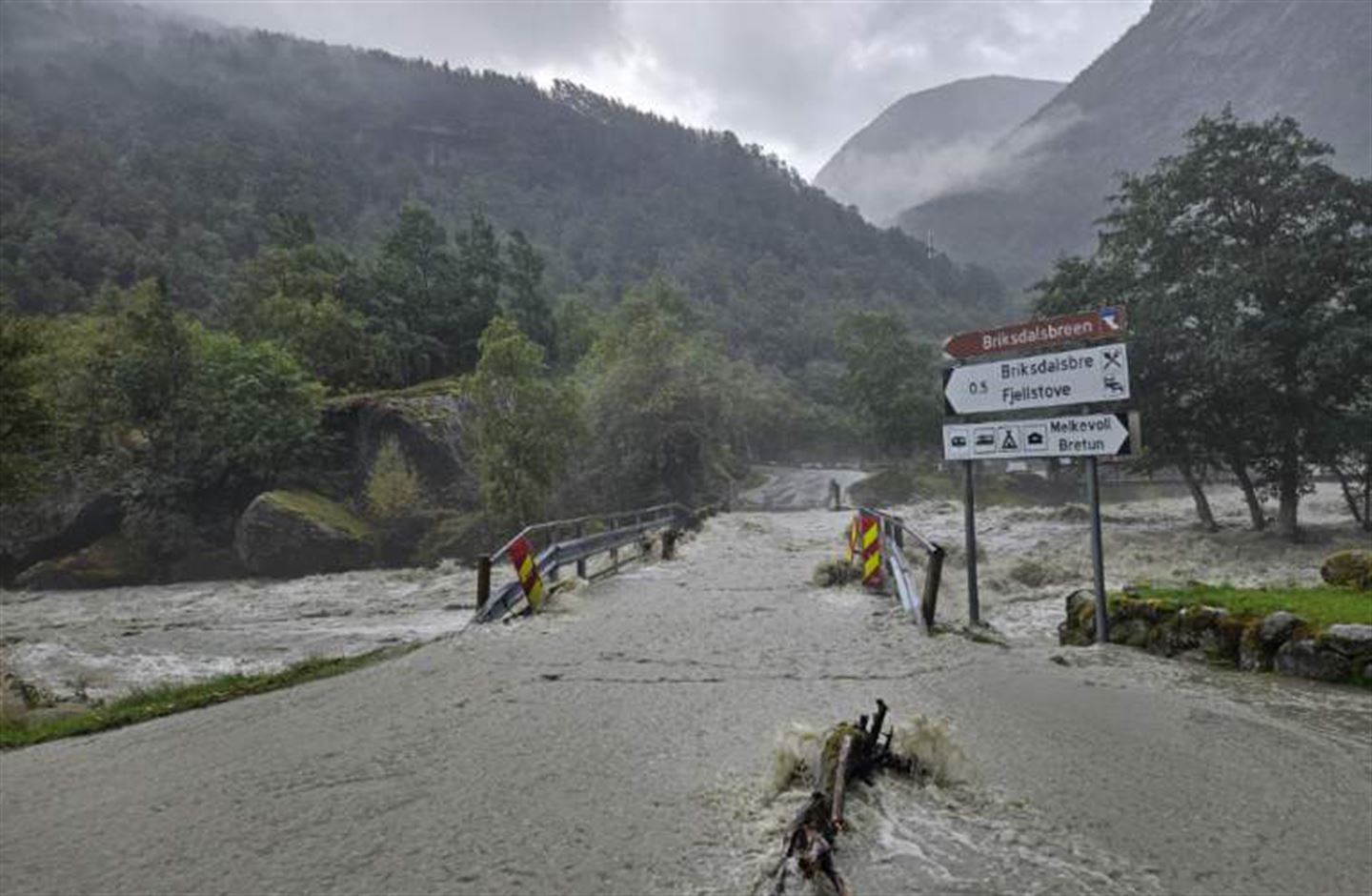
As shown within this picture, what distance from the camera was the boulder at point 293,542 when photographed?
101 feet

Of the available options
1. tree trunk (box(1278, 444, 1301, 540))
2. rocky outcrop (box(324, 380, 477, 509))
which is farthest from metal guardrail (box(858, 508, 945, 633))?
rocky outcrop (box(324, 380, 477, 509))

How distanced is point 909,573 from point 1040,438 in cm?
321

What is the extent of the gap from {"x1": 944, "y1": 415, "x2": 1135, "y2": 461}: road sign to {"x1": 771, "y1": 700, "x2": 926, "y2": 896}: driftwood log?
518 centimetres

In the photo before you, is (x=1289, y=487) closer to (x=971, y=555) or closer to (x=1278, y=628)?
(x=971, y=555)

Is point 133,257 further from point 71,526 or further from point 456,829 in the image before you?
point 456,829

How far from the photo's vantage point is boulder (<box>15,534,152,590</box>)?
3014cm

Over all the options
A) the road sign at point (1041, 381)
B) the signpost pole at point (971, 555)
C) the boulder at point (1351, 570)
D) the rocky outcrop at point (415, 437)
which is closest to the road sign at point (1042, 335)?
the road sign at point (1041, 381)

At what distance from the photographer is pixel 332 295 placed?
170ft

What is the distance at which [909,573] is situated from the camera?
12062 millimetres

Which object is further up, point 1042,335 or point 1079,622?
point 1042,335

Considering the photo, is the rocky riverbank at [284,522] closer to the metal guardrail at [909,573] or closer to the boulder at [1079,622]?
the metal guardrail at [909,573]

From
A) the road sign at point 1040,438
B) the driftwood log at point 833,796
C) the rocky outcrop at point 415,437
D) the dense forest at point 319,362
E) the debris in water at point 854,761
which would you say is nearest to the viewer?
the driftwood log at point 833,796

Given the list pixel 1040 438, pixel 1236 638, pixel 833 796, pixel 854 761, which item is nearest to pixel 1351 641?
pixel 1236 638

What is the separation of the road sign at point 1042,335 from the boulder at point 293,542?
26.1 m
